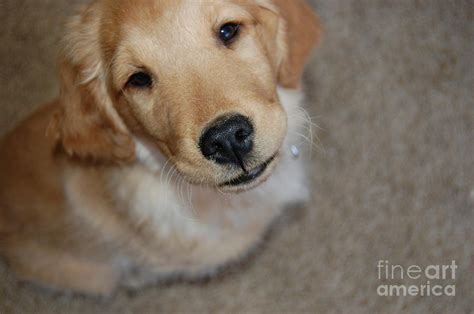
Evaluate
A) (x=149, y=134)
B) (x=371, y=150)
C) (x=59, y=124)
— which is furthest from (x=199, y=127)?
(x=371, y=150)

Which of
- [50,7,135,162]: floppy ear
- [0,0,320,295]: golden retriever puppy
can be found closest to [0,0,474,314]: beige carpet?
[0,0,320,295]: golden retriever puppy

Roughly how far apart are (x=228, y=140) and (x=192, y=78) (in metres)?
0.24

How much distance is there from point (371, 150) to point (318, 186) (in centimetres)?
34

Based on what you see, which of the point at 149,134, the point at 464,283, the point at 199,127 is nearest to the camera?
the point at 199,127

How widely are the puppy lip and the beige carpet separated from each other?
1087mm

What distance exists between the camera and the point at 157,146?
203 cm

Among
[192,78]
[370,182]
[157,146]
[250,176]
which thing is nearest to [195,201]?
[157,146]

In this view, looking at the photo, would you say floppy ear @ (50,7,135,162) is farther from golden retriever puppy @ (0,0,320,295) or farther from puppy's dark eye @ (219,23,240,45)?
puppy's dark eye @ (219,23,240,45)

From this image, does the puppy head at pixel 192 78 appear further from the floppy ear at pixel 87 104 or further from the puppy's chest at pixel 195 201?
the puppy's chest at pixel 195 201

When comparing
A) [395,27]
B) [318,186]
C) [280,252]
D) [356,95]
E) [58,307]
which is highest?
[395,27]

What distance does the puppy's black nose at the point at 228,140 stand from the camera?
1.62 metres

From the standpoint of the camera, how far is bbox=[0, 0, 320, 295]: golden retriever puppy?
1.71m

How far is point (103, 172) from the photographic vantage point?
90.5 inches

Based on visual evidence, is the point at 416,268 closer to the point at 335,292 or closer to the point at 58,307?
the point at 335,292
